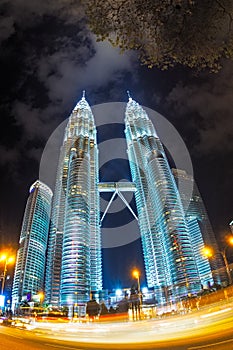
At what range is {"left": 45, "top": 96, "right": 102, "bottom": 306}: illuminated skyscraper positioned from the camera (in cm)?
10781

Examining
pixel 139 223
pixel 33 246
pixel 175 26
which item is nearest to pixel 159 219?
pixel 139 223

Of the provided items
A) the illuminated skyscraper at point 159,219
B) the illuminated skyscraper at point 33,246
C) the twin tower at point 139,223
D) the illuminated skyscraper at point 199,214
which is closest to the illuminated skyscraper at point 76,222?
the twin tower at point 139,223

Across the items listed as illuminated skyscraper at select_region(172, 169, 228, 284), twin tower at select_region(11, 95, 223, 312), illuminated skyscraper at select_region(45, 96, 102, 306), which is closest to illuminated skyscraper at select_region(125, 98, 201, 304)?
twin tower at select_region(11, 95, 223, 312)

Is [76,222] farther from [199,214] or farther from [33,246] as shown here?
[199,214]

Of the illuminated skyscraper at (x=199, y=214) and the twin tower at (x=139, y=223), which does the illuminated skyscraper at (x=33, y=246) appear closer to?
the twin tower at (x=139, y=223)

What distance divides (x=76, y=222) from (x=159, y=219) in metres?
39.4

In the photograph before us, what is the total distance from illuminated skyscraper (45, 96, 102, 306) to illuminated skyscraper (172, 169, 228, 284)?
5975 centimetres

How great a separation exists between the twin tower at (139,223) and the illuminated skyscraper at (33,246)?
658cm

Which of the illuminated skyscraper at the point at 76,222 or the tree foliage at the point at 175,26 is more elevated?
the illuminated skyscraper at the point at 76,222

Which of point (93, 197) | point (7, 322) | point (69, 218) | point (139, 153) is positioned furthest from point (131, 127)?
point (7, 322)

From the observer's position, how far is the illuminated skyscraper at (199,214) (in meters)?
133

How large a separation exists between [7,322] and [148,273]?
107m

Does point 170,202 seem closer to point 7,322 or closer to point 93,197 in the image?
point 93,197

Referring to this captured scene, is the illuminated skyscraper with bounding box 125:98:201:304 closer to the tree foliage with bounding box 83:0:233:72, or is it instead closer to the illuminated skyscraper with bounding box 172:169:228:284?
the illuminated skyscraper with bounding box 172:169:228:284
